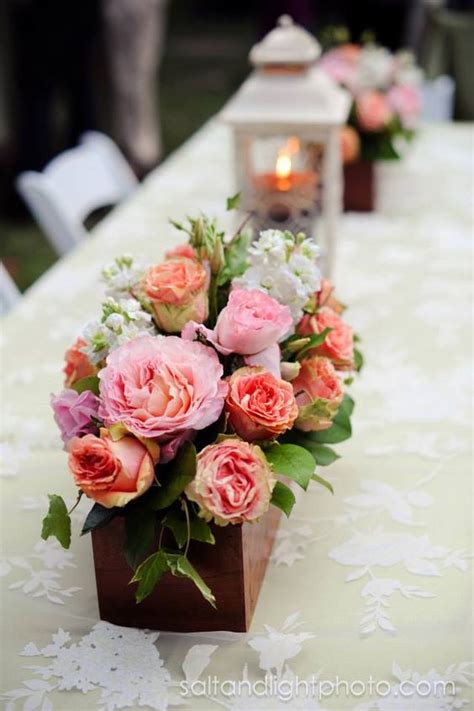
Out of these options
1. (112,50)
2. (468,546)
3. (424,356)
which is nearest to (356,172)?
(424,356)

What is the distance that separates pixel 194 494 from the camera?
2.78ft

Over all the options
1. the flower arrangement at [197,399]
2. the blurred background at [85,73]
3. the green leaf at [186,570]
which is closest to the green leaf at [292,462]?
the flower arrangement at [197,399]

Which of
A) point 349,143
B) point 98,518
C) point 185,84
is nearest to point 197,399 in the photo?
point 98,518

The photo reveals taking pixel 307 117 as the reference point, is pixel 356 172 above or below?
below

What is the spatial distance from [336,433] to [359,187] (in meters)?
1.23

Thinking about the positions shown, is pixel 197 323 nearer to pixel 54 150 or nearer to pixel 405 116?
pixel 405 116

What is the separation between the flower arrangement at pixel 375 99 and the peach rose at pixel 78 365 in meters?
1.18

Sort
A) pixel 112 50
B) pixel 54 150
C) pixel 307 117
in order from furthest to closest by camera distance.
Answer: pixel 54 150
pixel 112 50
pixel 307 117

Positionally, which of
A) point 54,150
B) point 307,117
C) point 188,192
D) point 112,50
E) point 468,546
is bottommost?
point 54,150

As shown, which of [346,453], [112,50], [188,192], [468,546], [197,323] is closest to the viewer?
[197,323]

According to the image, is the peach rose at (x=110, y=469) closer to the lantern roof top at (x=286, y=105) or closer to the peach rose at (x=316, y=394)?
the peach rose at (x=316, y=394)

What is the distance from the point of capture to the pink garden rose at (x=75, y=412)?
3.05 feet

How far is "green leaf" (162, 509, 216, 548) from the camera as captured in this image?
855 millimetres

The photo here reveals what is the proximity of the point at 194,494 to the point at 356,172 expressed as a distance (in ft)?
4.86
